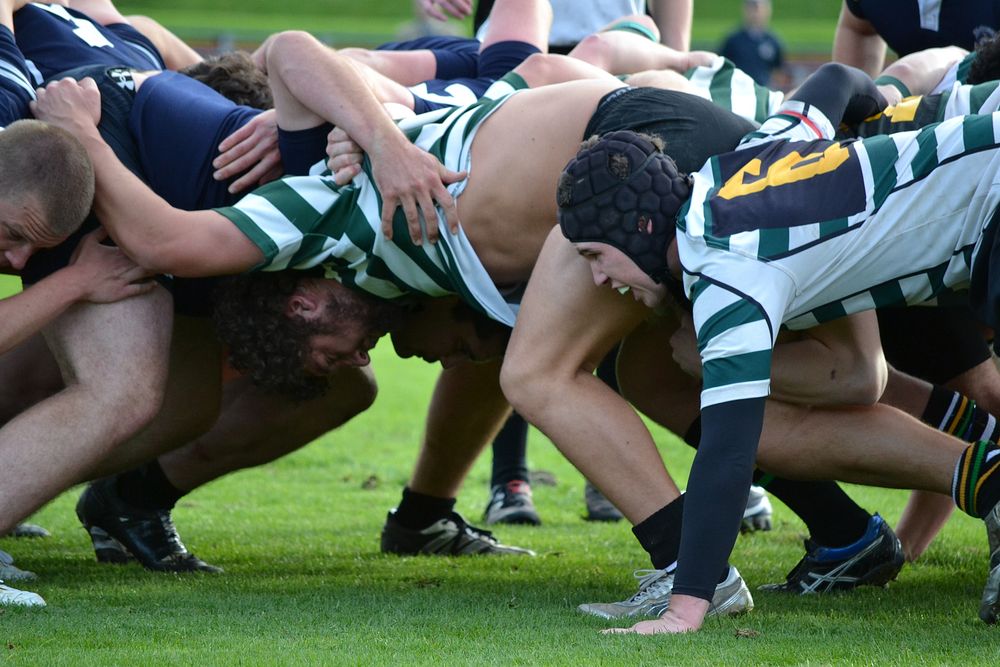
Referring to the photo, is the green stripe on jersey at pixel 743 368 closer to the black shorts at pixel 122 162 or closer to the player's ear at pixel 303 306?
the player's ear at pixel 303 306

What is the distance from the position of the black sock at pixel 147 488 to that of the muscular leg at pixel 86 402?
61 centimetres

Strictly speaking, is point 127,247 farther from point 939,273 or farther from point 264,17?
point 264,17

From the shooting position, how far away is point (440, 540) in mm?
4395

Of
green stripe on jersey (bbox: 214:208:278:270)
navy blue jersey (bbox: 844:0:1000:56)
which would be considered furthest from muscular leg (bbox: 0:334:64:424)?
navy blue jersey (bbox: 844:0:1000:56)

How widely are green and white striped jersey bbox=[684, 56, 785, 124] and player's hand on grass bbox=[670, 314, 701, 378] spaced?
906 millimetres

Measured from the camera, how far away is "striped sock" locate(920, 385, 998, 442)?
375cm

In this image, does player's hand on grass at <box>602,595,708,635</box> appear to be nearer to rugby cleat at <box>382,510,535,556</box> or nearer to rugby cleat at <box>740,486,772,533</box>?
rugby cleat at <box>382,510,535,556</box>

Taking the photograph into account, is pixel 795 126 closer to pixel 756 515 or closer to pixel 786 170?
pixel 786 170

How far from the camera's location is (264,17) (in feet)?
102

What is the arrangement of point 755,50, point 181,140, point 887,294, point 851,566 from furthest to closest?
1. point 755,50
2. point 181,140
3. point 851,566
4. point 887,294

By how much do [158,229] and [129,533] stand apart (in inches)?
45.7

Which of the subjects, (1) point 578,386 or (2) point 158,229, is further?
(2) point 158,229

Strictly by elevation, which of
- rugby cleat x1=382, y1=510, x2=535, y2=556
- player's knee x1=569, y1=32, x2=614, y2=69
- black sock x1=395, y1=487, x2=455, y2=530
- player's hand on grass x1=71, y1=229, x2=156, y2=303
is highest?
player's knee x1=569, y1=32, x2=614, y2=69

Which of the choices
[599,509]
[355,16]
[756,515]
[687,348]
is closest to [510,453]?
[599,509]
